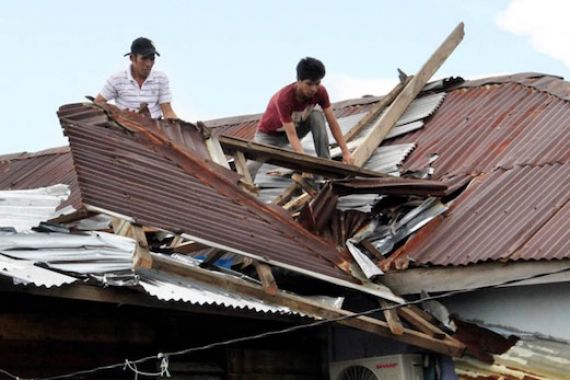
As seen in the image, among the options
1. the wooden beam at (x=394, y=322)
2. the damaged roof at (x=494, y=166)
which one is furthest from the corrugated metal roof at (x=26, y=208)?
the wooden beam at (x=394, y=322)

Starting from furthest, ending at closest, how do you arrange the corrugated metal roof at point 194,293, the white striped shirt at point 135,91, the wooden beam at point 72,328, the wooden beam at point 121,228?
the white striped shirt at point 135,91
the wooden beam at point 121,228
the wooden beam at point 72,328
the corrugated metal roof at point 194,293

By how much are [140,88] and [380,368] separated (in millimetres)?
3117

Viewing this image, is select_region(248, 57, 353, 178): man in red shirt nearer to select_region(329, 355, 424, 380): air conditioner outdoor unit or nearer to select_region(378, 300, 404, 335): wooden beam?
select_region(329, 355, 424, 380): air conditioner outdoor unit

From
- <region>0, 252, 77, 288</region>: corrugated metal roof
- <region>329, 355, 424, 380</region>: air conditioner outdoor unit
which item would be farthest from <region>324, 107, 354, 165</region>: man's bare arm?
<region>0, 252, 77, 288</region>: corrugated metal roof

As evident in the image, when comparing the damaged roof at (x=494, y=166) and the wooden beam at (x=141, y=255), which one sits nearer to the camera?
the wooden beam at (x=141, y=255)

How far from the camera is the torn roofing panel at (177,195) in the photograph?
7426mm

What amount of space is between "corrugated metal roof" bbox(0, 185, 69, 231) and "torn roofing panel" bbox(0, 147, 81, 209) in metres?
1.93

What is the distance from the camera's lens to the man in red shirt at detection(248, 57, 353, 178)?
9594mm

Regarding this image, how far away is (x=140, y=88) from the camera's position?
9.73 meters

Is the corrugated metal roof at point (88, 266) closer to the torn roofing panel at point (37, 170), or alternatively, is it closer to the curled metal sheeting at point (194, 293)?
the curled metal sheeting at point (194, 293)

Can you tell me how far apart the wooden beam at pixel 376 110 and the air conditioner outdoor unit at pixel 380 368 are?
289cm

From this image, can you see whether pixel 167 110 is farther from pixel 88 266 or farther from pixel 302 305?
pixel 88 266

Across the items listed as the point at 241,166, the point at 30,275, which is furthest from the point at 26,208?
the point at 30,275

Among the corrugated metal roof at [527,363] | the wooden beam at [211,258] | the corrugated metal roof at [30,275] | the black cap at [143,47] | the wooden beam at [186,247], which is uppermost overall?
the black cap at [143,47]
